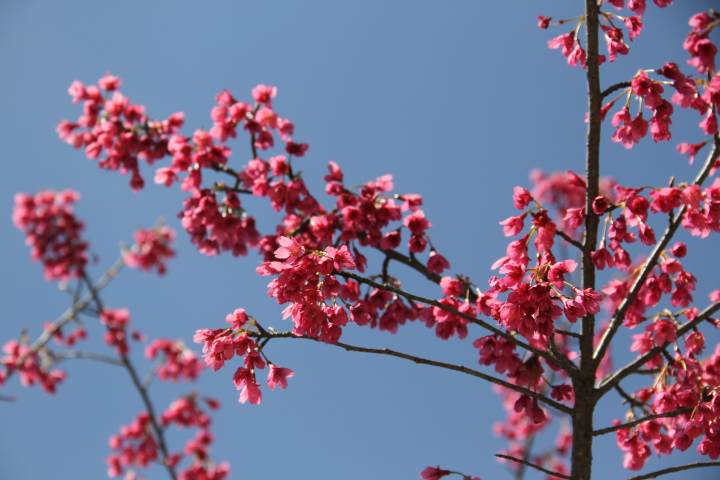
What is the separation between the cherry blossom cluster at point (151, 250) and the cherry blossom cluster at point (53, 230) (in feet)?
2.29

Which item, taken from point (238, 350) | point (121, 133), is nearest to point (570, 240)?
point (238, 350)

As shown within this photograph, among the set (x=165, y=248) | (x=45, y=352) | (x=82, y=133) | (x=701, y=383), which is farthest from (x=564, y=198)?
(x=45, y=352)

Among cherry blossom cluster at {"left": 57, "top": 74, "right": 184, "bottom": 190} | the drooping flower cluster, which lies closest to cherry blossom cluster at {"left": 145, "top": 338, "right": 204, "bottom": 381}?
the drooping flower cluster

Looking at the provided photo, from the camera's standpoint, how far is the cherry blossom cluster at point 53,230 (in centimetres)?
881

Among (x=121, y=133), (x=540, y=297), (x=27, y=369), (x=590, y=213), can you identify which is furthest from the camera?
(x=27, y=369)

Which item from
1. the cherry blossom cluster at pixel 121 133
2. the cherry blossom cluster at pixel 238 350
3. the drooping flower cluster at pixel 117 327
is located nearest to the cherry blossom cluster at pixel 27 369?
the drooping flower cluster at pixel 117 327

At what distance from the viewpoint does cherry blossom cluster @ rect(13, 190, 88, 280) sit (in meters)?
8.81

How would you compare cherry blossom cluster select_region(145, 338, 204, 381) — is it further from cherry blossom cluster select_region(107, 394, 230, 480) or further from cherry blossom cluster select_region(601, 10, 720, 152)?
cherry blossom cluster select_region(601, 10, 720, 152)

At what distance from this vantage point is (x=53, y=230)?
906cm

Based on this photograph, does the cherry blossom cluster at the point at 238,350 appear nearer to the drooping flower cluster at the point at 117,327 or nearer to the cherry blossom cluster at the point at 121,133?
the cherry blossom cluster at the point at 121,133

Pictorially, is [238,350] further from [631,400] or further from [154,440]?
[154,440]

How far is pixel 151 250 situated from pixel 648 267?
7.65 meters

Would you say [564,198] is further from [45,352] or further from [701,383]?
[45,352]

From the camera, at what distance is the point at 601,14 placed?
3.37 m
